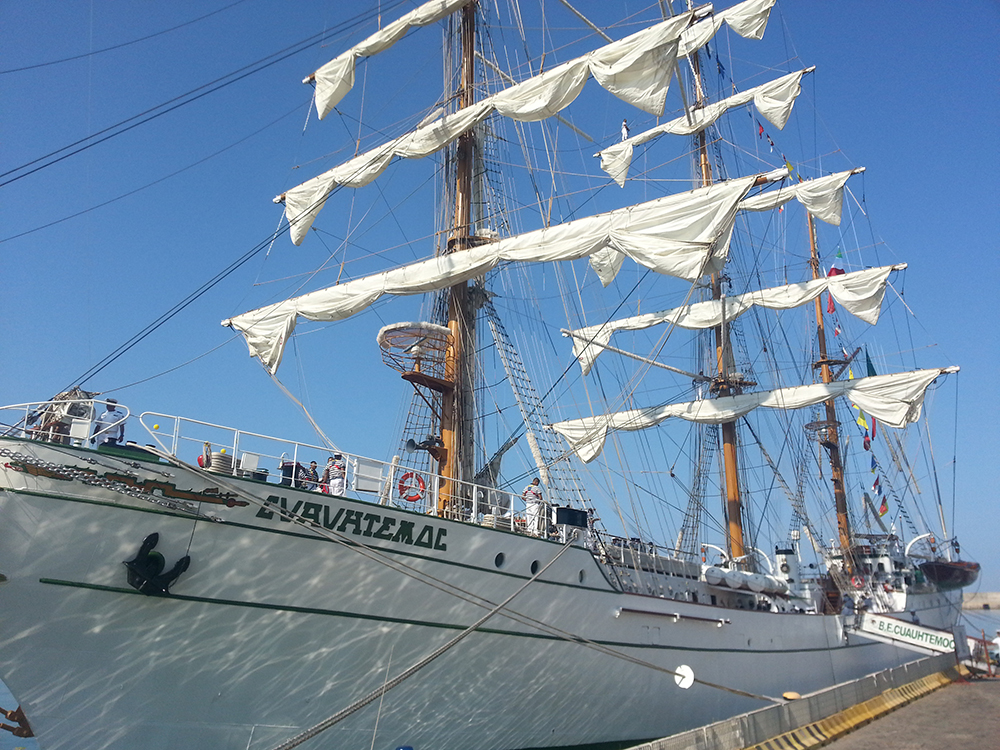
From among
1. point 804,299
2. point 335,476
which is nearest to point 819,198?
point 804,299

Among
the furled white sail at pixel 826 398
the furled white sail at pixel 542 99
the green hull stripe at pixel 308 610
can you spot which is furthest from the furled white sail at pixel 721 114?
the green hull stripe at pixel 308 610

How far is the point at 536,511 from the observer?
45.5ft

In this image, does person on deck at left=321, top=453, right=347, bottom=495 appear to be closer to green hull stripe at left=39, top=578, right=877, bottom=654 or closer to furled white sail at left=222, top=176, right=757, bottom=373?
green hull stripe at left=39, top=578, right=877, bottom=654

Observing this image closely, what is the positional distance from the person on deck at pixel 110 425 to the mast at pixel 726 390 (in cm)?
1896

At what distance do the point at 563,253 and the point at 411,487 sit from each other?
7194 millimetres

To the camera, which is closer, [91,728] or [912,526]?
[91,728]

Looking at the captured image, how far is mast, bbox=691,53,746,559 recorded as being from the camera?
78.9 feet

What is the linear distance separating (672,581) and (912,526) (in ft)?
84.8

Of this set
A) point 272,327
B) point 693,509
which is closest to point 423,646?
point 272,327

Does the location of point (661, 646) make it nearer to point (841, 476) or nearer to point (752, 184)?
point (752, 184)

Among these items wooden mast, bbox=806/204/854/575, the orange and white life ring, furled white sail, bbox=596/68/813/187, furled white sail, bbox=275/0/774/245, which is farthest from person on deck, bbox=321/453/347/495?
wooden mast, bbox=806/204/854/575

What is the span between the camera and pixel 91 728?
28.8 feet

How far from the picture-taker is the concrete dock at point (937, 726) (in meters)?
11.1

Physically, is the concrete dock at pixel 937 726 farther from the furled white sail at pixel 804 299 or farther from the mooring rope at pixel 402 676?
the furled white sail at pixel 804 299
